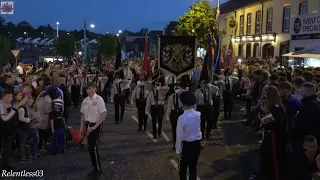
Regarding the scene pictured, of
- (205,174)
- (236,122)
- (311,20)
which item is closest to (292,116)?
(205,174)

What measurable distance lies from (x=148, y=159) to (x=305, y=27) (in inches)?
578

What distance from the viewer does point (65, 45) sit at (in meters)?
55.8

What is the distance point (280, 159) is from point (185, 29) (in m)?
24.9

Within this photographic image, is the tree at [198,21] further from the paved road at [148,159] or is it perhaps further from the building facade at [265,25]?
the paved road at [148,159]

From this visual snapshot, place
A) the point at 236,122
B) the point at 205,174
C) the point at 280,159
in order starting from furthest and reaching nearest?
the point at 236,122
the point at 205,174
the point at 280,159

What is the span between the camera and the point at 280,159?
7.36 metres

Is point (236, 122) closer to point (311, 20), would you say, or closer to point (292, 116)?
point (292, 116)

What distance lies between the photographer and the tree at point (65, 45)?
55.3 metres

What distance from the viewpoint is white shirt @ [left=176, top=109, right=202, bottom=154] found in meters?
6.22

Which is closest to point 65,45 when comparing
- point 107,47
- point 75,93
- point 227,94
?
point 107,47

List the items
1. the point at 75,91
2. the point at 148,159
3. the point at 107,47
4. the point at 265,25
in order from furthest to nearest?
the point at 107,47
the point at 265,25
the point at 75,91
the point at 148,159

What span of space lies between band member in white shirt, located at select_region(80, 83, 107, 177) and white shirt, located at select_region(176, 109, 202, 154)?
2.32 m

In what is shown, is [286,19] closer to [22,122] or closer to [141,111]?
[141,111]

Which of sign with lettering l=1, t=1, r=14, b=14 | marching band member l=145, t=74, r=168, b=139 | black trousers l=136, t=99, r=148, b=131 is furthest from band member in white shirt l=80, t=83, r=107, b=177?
sign with lettering l=1, t=1, r=14, b=14
